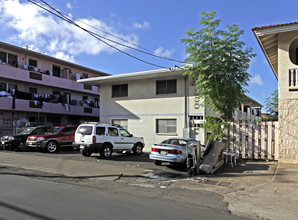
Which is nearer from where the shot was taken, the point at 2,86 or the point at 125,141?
the point at 125,141

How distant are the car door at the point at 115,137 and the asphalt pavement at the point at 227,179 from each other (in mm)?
2570

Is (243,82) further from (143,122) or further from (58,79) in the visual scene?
(58,79)

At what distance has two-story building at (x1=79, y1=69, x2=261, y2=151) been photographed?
16375mm

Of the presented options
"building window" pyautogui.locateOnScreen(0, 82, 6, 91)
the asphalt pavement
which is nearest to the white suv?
the asphalt pavement

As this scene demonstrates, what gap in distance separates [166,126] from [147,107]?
2.02m

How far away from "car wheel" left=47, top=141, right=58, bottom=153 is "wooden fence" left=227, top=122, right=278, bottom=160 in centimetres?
1095

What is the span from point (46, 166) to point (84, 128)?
10.1ft

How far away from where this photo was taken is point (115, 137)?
14336 millimetres

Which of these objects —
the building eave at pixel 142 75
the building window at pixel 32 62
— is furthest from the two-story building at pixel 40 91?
the building eave at pixel 142 75

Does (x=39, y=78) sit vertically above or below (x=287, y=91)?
above

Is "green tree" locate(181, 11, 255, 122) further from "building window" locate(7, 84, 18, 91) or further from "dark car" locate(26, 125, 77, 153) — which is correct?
"building window" locate(7, 84, 18, 91)

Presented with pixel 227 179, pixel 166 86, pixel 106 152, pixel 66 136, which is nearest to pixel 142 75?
pixel 166 86

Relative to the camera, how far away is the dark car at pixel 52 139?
16.0 meters

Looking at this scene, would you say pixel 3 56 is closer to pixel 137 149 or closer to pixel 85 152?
pixel 85 152
